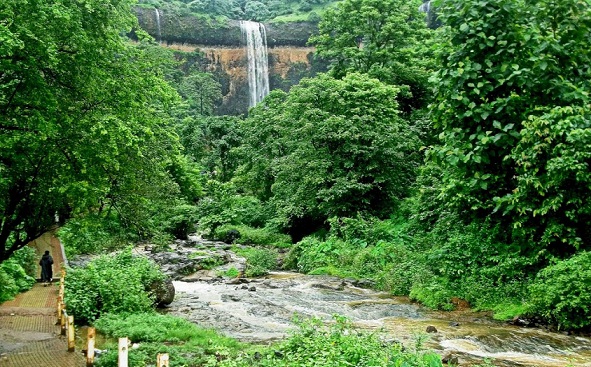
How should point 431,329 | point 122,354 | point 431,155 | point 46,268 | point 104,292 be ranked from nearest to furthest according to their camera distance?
point 122,354
point 431,329
point 431,155
point 104,292
point 46,268

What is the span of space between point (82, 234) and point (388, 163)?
598 inches

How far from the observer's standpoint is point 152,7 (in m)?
62.8

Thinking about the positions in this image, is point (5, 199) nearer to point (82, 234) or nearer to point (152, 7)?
point (82, 234)

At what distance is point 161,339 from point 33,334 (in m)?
3.22

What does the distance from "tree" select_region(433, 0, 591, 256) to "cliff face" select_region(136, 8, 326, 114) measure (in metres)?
52.9

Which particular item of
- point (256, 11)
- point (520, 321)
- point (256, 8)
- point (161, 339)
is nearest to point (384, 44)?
point (520, 321)

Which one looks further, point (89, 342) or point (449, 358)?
point (449, 358)

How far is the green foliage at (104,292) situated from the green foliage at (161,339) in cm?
59

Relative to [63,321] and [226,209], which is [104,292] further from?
[226,209]

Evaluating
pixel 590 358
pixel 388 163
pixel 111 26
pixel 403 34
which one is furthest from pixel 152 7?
pixel 590 358

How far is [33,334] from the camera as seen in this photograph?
36.9 ft

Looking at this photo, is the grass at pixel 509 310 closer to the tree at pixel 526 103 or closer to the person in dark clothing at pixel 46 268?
the tree at pixel 526 103

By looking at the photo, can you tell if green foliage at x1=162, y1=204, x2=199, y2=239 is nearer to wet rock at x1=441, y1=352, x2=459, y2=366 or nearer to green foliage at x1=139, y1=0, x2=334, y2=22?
wet rock at x1=441, y1=352, x2=459, y2=366

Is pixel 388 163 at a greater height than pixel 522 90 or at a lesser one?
lesser
